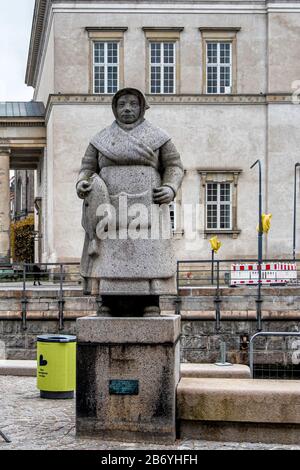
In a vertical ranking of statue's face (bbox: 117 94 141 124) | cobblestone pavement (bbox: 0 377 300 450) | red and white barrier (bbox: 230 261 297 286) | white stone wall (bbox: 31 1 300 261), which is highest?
white stone wall (bbox: 31 1 300 261)

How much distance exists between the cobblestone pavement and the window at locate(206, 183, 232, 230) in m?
30.1

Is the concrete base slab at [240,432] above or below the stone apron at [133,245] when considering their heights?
below

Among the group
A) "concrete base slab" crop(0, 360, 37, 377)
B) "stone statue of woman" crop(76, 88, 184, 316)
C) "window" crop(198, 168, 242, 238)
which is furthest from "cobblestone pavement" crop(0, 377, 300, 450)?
"window" crop(198, 168, 242, 238)

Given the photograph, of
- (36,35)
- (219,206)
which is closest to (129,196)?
(219,206)

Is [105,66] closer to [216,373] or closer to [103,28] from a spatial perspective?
[103,28]

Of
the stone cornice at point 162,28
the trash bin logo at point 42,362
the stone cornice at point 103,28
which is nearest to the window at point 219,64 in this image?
the stone cornice at point 162,28

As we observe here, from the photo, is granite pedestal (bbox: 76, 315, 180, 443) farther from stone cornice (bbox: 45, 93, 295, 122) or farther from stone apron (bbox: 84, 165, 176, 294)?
stone cornice (bbox: 45, 93, 295, 122)

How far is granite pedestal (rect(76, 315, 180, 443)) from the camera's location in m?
8.48

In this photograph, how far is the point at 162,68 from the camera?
41.6 metres

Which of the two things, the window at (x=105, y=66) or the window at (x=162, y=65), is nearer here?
the window at (x=105, y=66)

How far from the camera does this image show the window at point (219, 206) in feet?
136

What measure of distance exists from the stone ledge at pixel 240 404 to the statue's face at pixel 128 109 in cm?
267

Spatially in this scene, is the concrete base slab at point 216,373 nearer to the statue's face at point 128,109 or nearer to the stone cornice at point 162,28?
the statue's face at point 128,109
